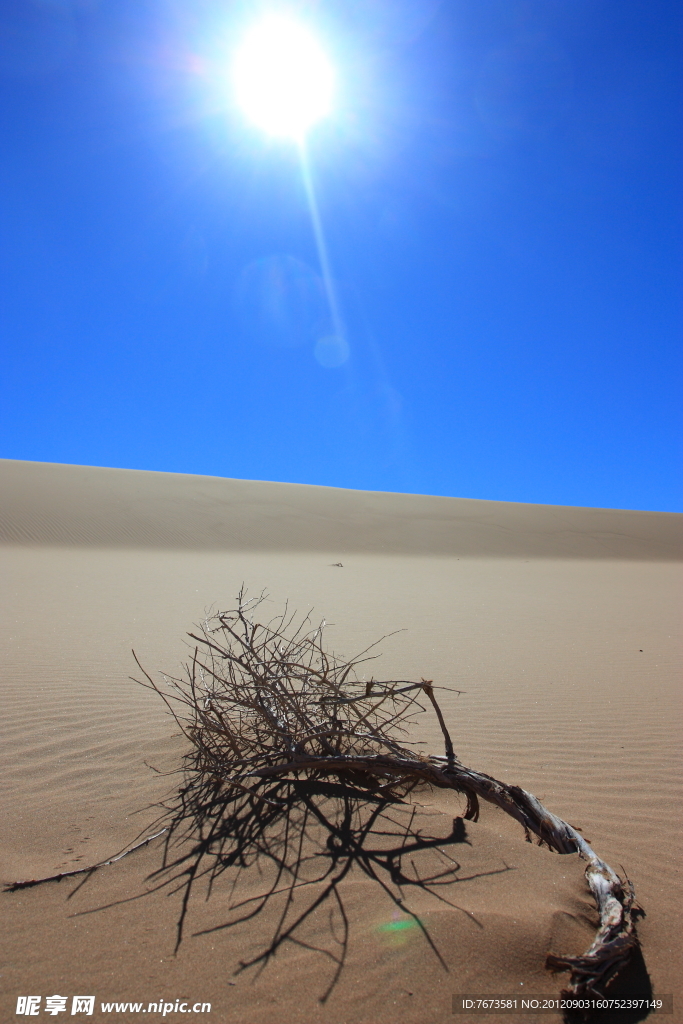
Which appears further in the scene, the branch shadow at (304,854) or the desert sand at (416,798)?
the branch shadow at (304,854)

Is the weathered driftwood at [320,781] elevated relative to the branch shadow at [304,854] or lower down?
elevated

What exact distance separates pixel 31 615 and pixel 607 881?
992cm

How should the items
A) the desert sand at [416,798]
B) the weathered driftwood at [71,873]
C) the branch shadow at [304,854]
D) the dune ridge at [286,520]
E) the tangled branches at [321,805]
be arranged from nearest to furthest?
1. the desert sand at [416,798]
2. the branch shadow at [304,854]
3. the tangled branches at [321,805]
4. the weathered driftwood at [71,873]
5. the dune ridge at [286,520]

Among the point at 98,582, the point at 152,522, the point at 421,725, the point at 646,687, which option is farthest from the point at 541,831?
the point at 152,522

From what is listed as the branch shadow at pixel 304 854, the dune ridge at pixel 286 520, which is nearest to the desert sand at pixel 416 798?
the branch shadow at pixel 304 854

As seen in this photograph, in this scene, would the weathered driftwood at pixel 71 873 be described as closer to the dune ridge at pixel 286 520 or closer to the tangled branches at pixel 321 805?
the tangled branches at pixel 321 805

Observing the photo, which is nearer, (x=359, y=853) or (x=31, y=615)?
(x=359, y=853)

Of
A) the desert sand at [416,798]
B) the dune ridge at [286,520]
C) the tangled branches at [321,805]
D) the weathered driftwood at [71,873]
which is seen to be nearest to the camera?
the desert sand at [416,798]

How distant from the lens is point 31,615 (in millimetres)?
9680

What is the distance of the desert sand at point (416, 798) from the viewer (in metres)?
1.90

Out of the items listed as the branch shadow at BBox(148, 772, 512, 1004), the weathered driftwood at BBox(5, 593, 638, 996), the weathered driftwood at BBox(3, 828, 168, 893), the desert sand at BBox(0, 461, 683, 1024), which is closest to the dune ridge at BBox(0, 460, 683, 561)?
the desert sand at BBox(0, 461, 683, 1024)

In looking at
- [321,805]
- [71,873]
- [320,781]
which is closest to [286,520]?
[320,781]

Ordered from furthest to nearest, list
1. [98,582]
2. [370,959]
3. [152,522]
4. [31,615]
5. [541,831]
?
[152,522] < [98,582] < [31,615] < [541,831] < [370,959]

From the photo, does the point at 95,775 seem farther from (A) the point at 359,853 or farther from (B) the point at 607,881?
(B) the point at 607,881
